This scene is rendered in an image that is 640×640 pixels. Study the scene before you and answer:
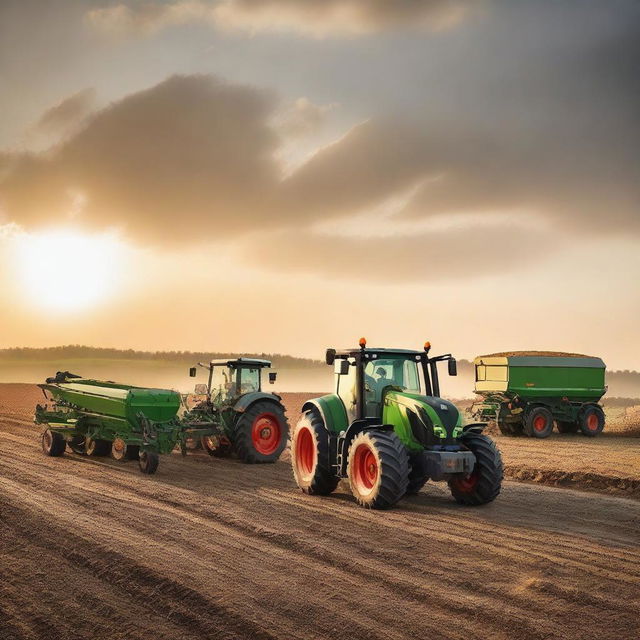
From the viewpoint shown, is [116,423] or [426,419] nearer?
[426,419]

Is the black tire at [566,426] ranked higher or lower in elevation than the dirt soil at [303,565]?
higher

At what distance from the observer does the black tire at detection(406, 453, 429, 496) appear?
10659mm

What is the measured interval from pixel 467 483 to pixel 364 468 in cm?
165

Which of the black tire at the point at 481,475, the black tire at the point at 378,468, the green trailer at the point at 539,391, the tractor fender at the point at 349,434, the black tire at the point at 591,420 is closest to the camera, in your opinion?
the black tire at the point at 378,468

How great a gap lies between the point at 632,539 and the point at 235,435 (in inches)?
332

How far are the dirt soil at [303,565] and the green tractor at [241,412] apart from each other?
2974 mm

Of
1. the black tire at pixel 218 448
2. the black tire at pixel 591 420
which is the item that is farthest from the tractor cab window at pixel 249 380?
the black tire at pixel 591 420

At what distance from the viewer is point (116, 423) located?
47.6ft

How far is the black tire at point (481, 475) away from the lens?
10828 millimetres

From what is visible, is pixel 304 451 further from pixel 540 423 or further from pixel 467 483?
pixel 540 423

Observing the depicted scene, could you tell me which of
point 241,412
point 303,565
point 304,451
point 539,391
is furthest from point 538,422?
point 303,565

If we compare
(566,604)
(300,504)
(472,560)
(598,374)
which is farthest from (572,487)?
(598,374)

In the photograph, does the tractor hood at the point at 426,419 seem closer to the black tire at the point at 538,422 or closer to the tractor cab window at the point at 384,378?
the tractor cab window at the point at 384,378

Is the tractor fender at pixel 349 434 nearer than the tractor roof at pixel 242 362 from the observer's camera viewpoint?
Yes
